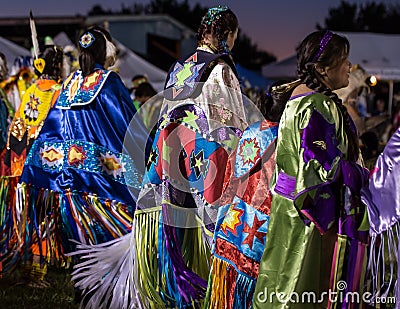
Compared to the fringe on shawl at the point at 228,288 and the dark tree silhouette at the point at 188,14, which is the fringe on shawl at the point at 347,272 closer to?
the fringe on shawl at the point at 228,288

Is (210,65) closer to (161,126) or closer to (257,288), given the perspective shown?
(161,126)

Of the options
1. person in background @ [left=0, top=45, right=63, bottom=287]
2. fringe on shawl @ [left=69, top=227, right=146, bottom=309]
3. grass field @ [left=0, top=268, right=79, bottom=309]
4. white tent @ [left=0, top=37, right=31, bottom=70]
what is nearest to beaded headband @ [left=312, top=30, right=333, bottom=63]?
fringe on shawl @ [left=69, top=227, right=146, bottom=309]

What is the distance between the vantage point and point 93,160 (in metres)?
3.99

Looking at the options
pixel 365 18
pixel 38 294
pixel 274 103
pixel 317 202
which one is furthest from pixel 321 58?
pixel 365 18

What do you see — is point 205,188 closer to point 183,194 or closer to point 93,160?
point 183,194

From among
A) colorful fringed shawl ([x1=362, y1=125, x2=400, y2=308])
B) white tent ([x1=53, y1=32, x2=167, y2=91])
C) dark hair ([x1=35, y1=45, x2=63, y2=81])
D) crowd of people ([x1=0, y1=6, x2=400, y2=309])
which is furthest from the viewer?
white tent ([x1=53, y1=32, x2=167, y2=91])

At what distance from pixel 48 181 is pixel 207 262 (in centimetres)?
115

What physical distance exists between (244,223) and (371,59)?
36.6 ft

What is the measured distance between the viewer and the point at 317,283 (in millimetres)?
2529

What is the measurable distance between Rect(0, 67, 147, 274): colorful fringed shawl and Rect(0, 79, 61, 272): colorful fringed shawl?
55 centimetres

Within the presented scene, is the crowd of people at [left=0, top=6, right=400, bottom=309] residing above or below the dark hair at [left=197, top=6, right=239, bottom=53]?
below

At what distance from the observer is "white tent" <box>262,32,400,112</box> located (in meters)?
13.3

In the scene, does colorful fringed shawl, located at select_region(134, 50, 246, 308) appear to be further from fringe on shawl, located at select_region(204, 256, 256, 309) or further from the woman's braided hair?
the woman's braided hair

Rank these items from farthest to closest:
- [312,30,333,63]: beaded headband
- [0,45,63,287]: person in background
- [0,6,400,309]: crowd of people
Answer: [0,45,63,287]: person in background, [312,30,333,63]: beaded headband, [0,6,400,309]: crowd of people
